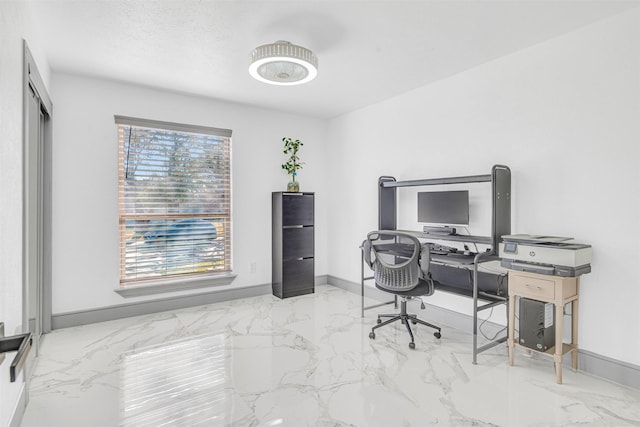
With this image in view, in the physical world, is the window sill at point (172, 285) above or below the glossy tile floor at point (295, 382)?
above

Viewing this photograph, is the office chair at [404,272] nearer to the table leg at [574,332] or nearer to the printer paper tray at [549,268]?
the printer paper tray at [549,268]

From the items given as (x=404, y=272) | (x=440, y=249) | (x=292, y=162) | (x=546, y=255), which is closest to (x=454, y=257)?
(x=440, y=249)

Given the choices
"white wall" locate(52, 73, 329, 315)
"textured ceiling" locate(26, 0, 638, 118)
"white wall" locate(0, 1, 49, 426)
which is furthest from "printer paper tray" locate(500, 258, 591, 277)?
"white wall" locate(52, 73, 329, 315)

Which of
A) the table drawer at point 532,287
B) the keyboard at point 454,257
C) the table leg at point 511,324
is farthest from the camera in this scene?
the keyboard at point 454,257

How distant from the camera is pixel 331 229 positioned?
523 centimetres

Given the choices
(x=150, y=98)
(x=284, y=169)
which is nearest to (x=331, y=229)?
(x=284, y=169)

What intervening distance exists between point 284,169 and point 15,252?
130 inches

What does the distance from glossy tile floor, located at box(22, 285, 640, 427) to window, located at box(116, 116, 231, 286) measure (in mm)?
821

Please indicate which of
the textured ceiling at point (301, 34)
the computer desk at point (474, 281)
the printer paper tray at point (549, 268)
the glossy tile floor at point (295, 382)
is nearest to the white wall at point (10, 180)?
the glossy tile floor at point (295, 382)

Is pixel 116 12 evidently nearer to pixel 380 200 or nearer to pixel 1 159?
pixel 1 159

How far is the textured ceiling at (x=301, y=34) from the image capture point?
2.31 m

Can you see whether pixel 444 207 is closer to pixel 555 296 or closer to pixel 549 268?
pixel 549 268

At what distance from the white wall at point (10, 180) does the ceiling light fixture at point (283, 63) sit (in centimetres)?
141

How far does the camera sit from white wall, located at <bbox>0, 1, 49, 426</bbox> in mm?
1650
